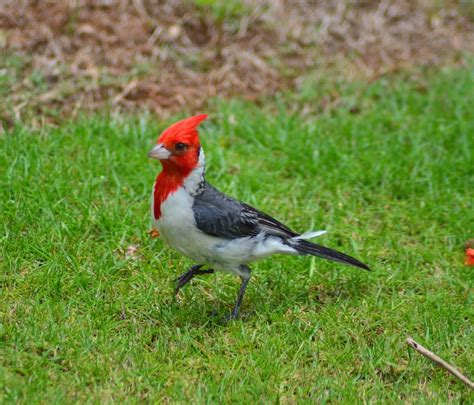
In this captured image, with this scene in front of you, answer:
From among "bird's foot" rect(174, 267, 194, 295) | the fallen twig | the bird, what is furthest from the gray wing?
the fallen twig

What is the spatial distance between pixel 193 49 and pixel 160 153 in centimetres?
410

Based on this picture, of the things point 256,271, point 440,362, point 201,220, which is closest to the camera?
point 440,362

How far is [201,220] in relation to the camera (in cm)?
454

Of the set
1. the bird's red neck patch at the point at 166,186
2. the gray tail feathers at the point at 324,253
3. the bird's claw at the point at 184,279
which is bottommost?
the bird's claw at the point at 184,279

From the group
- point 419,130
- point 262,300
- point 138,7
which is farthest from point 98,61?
point 262,300

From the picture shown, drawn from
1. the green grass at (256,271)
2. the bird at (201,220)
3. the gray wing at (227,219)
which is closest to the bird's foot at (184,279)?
the bird at (201,220)

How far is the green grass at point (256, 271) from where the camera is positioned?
4180 mm

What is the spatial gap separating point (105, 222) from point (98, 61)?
2696mm

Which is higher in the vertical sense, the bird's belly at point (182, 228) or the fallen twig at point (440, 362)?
the bird's belly at point (182, 228)

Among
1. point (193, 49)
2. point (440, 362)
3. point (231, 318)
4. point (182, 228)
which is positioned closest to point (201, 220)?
point (182, 228)

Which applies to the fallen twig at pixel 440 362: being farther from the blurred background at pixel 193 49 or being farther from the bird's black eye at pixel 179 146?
the blurred background at pixel 193 49

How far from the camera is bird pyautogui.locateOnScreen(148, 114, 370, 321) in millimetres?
4488

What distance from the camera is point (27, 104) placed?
6.86m

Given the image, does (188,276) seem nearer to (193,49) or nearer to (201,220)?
(201,220)
